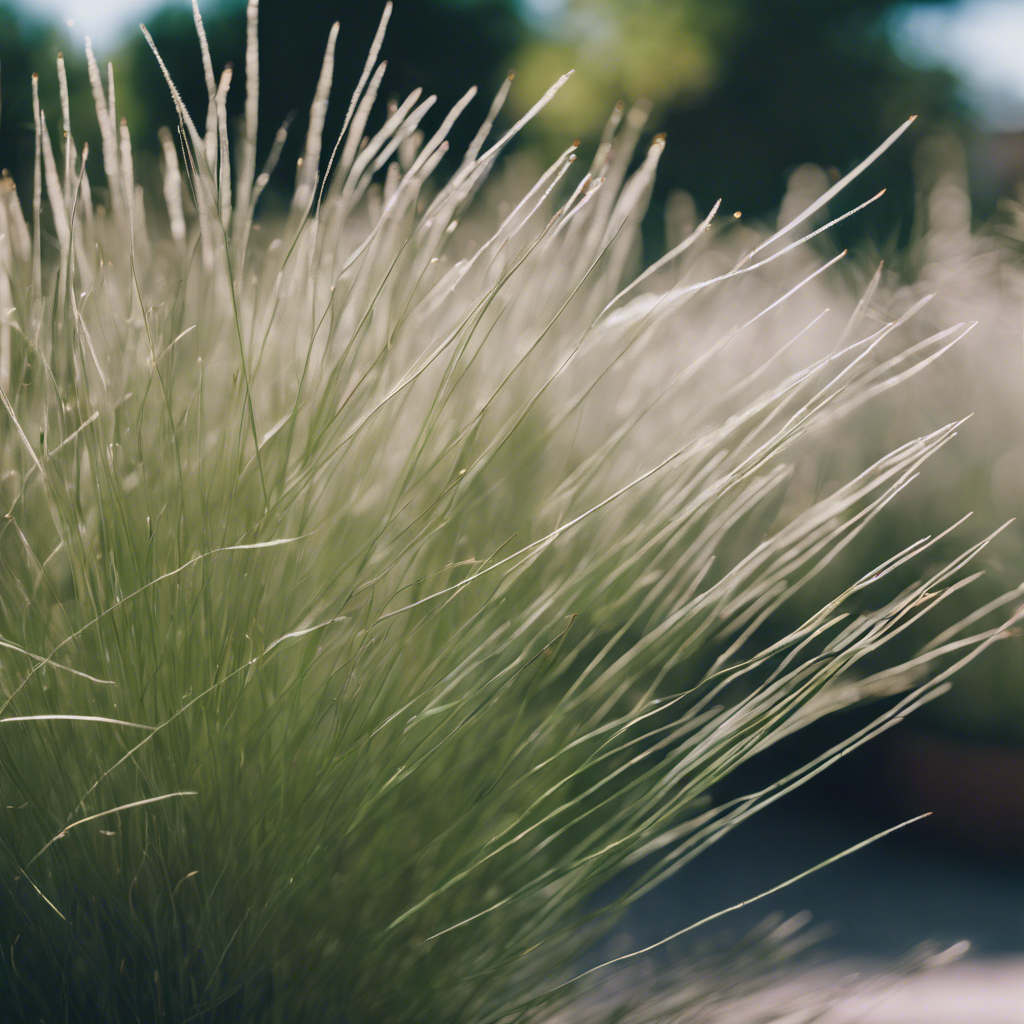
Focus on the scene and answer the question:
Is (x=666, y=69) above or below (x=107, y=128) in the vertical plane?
above

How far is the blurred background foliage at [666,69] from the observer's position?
904 cm

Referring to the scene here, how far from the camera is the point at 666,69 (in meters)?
9.56

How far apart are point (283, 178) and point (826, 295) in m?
7.05

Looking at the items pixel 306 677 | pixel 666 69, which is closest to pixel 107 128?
pixel 306 677

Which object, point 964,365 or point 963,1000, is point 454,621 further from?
point 964,365

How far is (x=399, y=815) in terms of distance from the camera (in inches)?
24.0

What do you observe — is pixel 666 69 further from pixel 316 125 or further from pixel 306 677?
pixel 306 677

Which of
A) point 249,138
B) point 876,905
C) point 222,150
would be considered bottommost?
point 876,905

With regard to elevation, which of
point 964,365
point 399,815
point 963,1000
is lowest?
point 963,1000

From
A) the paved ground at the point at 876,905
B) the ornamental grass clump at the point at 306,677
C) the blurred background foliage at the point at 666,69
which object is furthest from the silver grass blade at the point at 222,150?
the blurred background foliage at the point at 666,69

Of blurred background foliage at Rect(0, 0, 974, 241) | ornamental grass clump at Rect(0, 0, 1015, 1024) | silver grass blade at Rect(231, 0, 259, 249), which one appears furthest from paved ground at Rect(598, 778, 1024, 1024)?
blurred background foliage at Rect(0, 0, 974, 241)

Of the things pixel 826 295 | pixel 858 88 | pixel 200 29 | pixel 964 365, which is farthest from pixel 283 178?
pixel 200 29

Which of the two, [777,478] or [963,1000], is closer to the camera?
[777,478]

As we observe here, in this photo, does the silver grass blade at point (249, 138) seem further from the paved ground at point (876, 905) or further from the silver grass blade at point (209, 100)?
the paved ground at point (876, 905)
